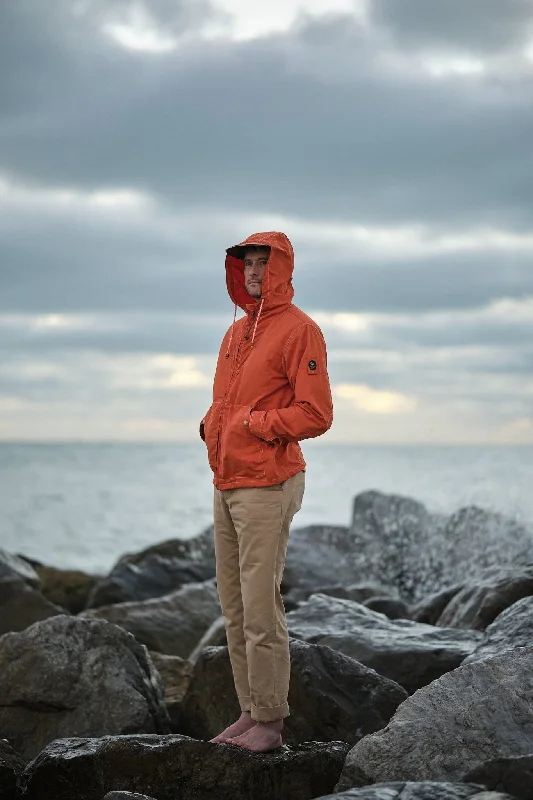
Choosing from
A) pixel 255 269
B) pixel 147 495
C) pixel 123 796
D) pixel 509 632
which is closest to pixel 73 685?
pixel 123 796

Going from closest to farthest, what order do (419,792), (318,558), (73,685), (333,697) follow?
1. (419,792)
2. (333,697)
3. (73,685)
4. (318,558)

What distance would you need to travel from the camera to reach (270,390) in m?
5.87

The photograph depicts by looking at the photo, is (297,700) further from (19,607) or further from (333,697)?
(19,607)

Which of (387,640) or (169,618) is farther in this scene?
(169,618)

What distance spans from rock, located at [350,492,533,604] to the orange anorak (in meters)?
9.64

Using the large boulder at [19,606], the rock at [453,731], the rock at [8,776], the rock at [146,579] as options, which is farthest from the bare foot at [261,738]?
the rock at [146,579]

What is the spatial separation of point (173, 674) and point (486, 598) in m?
2.63

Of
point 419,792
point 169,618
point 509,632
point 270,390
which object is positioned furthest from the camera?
point 169,618

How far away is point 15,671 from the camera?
25.6ft

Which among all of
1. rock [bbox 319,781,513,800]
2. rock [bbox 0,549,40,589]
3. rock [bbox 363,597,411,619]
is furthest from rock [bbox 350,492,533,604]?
rock [bbox 319,781,513,800]

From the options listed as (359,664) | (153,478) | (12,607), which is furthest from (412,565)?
(153,478)

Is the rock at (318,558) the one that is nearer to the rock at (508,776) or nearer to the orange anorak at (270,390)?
the orange anorak at (270,390)

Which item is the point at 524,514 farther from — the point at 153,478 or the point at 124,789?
the point at 153,478

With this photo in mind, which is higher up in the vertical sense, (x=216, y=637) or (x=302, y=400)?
(x=302, y=400)
